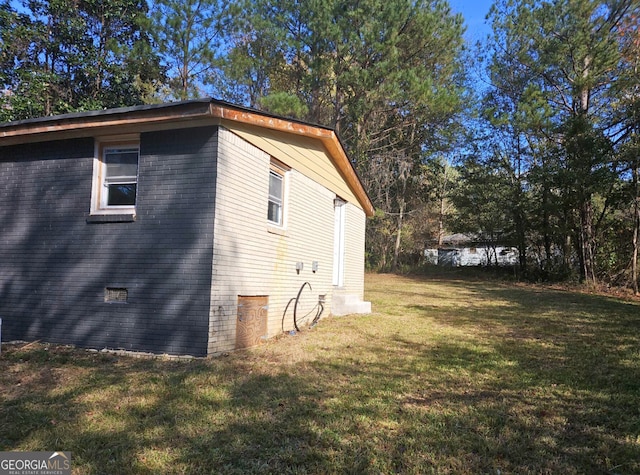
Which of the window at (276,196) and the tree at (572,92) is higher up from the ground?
the tree at (572,92)

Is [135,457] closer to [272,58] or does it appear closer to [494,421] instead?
[494,421]

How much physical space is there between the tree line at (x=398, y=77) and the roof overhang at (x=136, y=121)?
10.1 meters

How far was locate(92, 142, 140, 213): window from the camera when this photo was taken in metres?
6.46

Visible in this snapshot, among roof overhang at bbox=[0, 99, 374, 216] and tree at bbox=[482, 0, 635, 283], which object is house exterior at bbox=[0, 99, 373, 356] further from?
tree at bbox=[482, 0, 635, 283]

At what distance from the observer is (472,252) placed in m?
37.5

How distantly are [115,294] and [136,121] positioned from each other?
7.95 feet

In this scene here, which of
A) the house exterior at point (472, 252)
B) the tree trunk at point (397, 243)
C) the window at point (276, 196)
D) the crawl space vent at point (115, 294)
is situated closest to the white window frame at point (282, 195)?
the window at point (276, 196)

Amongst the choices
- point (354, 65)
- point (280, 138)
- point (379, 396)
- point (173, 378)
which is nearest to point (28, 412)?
point (173, 378)

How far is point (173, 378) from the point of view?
4.80 meters

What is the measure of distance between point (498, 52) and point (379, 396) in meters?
22.8

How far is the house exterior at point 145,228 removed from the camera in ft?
19.2

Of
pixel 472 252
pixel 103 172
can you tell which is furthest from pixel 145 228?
pixel 472 252

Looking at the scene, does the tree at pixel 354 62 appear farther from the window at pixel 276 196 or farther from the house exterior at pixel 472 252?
the house exterior at pixel 472 252

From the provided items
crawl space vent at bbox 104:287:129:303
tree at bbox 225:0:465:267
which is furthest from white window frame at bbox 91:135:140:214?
tree at bbox 225:0:465:267
